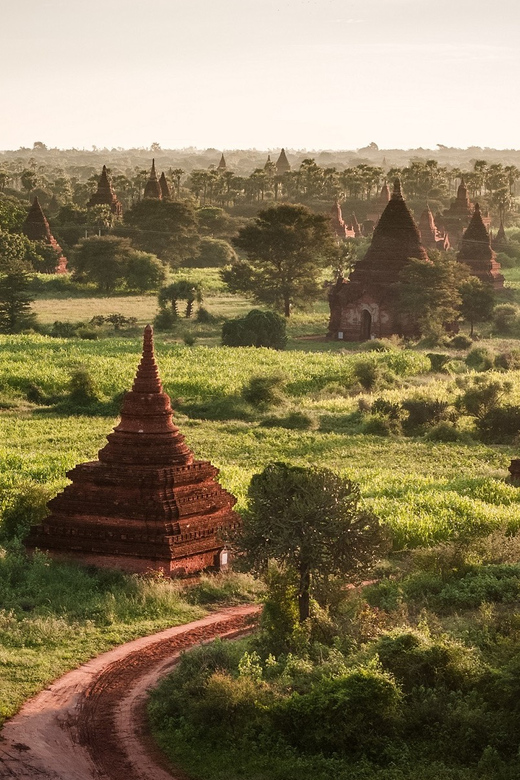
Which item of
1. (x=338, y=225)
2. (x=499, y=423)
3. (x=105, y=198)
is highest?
(x=105, y=198)

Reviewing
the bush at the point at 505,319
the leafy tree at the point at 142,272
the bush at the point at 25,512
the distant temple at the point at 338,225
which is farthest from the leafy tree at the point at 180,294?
the bush at the point at 25,512

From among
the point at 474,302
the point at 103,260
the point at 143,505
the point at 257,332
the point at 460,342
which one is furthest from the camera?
the point at 103,260

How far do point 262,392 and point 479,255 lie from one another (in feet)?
126

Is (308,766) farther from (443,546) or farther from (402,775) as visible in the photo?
(443,546)

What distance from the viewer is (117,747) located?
52.7 feet

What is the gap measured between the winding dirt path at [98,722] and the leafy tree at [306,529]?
1146 millimetres

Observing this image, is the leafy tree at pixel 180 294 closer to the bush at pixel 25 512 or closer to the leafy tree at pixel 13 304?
the leafy tree at pixel 13 304

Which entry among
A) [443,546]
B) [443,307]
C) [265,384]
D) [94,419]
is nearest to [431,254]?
[443,307]

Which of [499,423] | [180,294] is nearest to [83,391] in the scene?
[499,423]

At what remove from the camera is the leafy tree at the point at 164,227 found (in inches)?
3679

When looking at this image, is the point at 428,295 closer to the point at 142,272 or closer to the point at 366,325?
the point at 366,325

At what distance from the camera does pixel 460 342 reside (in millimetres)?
61531

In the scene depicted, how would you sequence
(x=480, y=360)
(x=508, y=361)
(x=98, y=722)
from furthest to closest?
1. (x=508, y=361)
2. (x=480, y=360)
3. (x=98, y=722)

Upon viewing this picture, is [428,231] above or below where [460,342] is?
above
